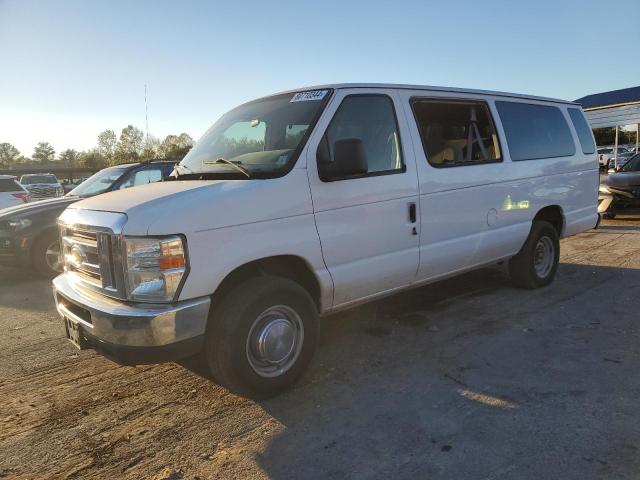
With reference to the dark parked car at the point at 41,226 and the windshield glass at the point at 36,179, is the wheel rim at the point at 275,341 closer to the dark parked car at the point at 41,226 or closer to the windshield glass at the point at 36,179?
the dark parked car at the point at 41,226

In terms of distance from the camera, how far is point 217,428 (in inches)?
121

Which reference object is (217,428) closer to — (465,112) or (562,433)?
(562,433)

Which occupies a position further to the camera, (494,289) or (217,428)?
(494,289)

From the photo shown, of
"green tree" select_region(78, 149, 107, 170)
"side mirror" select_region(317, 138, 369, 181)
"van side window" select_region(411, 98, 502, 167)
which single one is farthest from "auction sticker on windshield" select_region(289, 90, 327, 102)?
"green tree" select_region(78, 149, 107, 170)

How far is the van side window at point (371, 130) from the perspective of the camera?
373 centimetres

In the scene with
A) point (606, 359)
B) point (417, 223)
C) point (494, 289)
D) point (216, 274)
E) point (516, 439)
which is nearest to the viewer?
point (516, 439)

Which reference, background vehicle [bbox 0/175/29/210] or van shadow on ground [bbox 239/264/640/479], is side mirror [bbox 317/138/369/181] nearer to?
van shadow on ground [bbox 239/264/640/479]

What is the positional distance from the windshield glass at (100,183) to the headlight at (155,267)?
17.3 ft

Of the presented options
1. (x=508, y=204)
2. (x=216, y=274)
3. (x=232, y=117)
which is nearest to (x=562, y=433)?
(x=216, y=274)

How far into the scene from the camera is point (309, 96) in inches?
153

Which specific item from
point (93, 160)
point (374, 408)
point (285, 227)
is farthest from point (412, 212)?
point (93, 160)

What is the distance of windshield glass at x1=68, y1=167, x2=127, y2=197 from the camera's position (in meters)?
7.70

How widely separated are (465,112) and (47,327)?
499 cm

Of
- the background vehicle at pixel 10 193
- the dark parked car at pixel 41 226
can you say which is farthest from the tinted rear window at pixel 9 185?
the dark parked car at pixel 41 226
